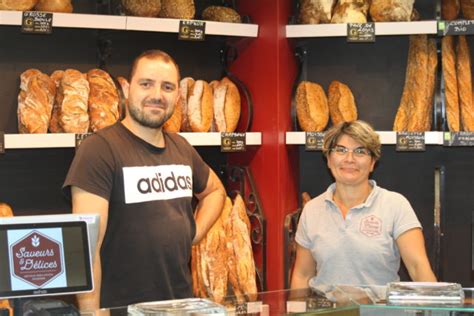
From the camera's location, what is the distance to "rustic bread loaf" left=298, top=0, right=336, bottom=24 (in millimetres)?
3584

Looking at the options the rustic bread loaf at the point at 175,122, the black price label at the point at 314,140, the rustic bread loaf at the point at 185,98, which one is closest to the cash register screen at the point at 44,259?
the rustic bread loaf at the point at 175,122

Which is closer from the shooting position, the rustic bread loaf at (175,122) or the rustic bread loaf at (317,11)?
the rustic bread loaf at (175,122)

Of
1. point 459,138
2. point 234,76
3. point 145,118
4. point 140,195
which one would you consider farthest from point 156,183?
point 459,138

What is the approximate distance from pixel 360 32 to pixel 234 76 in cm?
69

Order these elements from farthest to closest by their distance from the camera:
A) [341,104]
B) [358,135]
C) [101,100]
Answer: [341,104] → [101,100] → [358,135]

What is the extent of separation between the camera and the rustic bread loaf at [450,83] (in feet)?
11.5

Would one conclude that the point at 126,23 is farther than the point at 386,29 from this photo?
No

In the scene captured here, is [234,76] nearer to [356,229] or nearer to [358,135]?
[358,135]

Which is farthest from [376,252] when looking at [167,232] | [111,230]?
[111,230]

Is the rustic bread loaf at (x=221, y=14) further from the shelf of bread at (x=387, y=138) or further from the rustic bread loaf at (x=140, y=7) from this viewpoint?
the shelf of bread at (x=387, y=138)

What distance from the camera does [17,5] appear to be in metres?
3.06

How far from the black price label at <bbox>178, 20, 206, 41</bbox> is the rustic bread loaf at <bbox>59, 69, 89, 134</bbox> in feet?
1.55

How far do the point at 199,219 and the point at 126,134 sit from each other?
1.76ft

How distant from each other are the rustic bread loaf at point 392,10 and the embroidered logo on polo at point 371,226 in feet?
3.94
